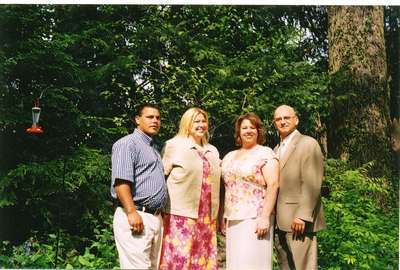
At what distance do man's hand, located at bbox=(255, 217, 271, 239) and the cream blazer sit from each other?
36 centimetres

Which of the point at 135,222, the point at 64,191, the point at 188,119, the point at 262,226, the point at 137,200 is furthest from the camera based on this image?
the point at 64,191

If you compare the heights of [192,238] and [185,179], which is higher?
[185,179]

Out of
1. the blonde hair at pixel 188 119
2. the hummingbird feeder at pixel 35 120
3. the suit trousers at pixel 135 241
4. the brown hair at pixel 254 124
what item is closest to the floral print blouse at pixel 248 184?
the brown hair at pixel 254 124

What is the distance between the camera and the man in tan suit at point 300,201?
3.59m

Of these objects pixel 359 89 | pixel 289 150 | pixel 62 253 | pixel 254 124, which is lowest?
pixel 62 253

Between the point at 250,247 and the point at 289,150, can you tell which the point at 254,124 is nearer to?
the point at 289,150

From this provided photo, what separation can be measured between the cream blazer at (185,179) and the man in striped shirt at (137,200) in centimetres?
15

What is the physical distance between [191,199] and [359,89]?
3627 mm

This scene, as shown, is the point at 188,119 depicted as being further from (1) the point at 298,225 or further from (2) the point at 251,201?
(1) the point at 298,225

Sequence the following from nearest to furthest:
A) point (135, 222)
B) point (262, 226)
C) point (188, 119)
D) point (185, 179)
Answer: point (135, 222) → point (262, 226) → point (185, 179) → point (188, 119)

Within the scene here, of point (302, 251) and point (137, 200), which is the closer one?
point (137, 200)

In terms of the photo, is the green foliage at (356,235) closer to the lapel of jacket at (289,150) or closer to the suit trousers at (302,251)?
the suit trousers at (302,251)

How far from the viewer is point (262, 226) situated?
359cm

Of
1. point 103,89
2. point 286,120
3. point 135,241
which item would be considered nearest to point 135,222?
point 135,241
